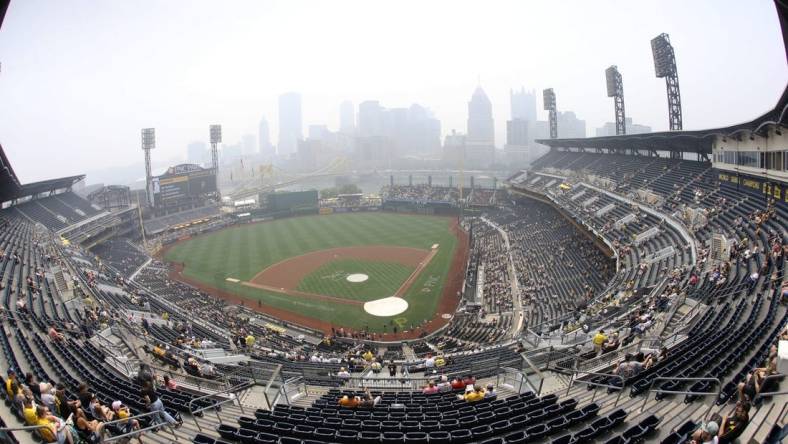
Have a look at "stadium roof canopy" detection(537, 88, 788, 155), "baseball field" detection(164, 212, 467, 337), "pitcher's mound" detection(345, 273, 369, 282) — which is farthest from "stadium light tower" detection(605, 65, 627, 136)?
"pitcher's mound" detection(345, 273, 369, 282)

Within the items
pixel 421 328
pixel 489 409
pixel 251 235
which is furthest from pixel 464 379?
pixel 251 235

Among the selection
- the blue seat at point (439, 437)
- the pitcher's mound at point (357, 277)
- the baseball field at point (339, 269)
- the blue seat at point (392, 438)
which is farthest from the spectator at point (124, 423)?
the pitcher's mound at point (357, 277)

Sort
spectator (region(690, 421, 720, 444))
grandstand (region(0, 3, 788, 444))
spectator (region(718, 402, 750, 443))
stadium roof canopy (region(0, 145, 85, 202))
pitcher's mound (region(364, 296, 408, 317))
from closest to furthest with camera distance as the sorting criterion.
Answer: spectator (region(690, 421, 720, 444)) → spectator (region(718, 402, 750, 443)) → grandstand (region(0, 3, 788, 444)) → stadium roof canopy (region(0, 145, 85, 202)) → pitcher's mound (region(364, 296, 408, 317))

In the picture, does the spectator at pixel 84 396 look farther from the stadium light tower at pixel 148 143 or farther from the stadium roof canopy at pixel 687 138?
the stadium light tower at pixel 148 143

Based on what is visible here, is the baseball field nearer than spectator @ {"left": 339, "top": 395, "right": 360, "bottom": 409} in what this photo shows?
No

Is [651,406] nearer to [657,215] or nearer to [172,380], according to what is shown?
[172,380]

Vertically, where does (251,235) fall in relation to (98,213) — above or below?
below

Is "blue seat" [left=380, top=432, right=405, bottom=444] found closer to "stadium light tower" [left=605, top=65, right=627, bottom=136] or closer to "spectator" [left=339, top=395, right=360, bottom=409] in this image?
"spectator" [left=339, top=395, right=360, bottom=409]
